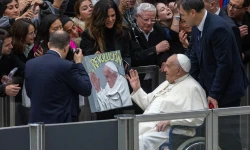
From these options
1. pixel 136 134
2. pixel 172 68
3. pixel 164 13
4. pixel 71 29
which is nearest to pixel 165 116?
pixel 136 134

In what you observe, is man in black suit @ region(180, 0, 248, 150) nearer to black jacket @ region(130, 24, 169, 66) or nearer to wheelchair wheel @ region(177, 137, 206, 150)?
wheelchair wheel @ region(177, 137, 206, 150)

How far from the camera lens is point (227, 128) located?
29.1 ft

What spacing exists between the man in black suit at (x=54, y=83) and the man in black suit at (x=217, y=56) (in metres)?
1.40

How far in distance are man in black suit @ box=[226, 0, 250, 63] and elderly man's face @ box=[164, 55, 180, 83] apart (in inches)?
75.0

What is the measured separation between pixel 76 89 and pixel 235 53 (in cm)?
187

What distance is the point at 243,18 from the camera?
1199 cm

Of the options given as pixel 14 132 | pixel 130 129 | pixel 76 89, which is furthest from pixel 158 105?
pixel 14 132

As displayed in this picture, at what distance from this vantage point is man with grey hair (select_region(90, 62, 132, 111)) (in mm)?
10797

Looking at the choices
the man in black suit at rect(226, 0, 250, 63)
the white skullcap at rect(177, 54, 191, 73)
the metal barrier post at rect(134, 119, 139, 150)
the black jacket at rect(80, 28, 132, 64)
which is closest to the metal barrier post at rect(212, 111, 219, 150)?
the metal barrier post at rect(134, 119, 139, 150)

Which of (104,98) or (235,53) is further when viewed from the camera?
(104,98)

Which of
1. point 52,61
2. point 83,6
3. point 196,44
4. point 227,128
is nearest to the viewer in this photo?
point 227,128

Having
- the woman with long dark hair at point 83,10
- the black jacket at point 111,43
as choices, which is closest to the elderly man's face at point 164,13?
the woman with long dark hair at point 83,10

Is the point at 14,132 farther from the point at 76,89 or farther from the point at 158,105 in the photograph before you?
the point at 158,105

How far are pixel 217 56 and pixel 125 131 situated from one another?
77.0 inches
